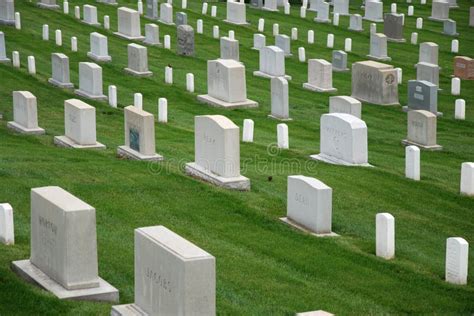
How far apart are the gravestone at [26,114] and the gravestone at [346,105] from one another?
24.2 ft

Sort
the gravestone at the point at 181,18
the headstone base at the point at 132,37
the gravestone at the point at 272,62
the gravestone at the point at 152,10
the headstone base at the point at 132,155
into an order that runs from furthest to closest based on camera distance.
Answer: the gravestone at the point at 152,10 → the gravestone at the point at 181,18 → the headstone base at the point at 132,37 → the gravestone at the point at 272,62 → the headstone base at the point at 132,155

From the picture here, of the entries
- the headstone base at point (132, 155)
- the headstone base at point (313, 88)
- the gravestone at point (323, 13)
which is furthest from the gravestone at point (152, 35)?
the headstone base at point (132, 155)

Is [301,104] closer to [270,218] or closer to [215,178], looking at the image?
[215,178]

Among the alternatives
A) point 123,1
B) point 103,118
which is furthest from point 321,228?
point 123,1

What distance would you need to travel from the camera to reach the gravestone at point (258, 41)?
1550 inches

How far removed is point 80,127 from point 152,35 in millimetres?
16207

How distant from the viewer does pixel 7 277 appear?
1470cm

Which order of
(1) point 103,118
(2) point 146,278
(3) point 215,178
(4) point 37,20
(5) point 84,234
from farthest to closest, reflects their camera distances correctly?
(4) point 37,20 < (1) point 103,118 < (3) point 215,178 < (5) point 84,234 < (2) point 146,278

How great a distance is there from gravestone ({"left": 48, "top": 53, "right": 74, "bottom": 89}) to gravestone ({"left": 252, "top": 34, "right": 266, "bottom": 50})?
893 centimetres

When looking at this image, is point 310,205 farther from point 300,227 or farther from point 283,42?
point 283,42

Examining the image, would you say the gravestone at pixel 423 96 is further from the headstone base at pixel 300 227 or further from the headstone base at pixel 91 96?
the headstone base at pixel 300 227

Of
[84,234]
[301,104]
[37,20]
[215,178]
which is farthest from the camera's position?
[37,20]

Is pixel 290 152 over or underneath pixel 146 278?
underneath

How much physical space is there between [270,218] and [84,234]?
518 cm
